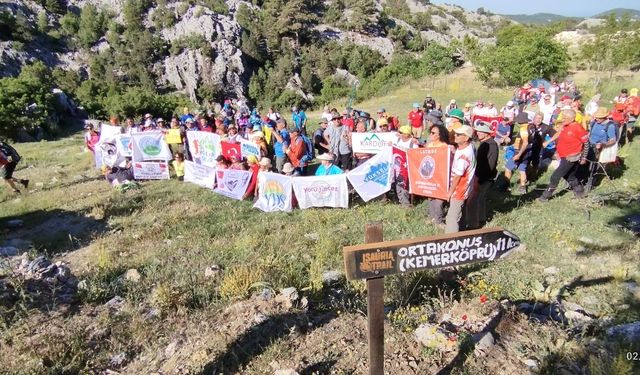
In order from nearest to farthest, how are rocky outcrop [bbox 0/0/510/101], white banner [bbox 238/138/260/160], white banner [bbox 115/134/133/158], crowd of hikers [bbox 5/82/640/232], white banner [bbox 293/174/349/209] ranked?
crowd of hikers [bbox 5/82/640/232]
white banner [bbox 293/174/349/209]
white banner [bbox 238/138/260/160]
white banner [bbox 115/134/133/158]
rocky outcrop [bbox 0/0/510/101]

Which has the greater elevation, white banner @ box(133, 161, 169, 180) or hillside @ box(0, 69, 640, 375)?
white banner @ box(133, 161, 169, 180)

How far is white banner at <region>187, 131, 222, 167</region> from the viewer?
39.5 ft

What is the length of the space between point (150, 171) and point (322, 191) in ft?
19.6

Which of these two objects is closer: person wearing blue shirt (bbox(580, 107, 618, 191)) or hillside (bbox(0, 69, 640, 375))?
hillside (bbox(0, 69, 640, 375))

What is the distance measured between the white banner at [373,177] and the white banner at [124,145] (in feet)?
24.1

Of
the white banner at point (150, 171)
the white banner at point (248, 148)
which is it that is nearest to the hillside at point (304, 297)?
the white banner at point (248, 148)

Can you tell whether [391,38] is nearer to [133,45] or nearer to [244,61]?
[244,61]

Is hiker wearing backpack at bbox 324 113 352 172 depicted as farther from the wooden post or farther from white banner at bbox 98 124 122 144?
the wooden post

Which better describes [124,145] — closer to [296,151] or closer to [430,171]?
[296,151]

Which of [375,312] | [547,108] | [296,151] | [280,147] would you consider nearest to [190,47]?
[280,147]

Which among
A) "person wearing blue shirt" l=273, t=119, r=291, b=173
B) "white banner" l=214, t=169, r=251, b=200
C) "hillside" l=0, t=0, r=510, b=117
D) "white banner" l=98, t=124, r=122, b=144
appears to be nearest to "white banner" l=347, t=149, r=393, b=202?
"person wearing blue shirt" l=273, t=119, r=291, b=173

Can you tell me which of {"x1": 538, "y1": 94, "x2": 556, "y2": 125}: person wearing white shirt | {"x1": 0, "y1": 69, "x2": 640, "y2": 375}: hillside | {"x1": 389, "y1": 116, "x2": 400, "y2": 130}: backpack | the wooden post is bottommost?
{"x1": 0, "y1": 69, "x2": 640, "y2": 375}: hillside

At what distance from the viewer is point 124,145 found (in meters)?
12.6

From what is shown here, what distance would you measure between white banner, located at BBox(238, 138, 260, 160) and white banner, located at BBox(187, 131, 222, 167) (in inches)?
33.9
